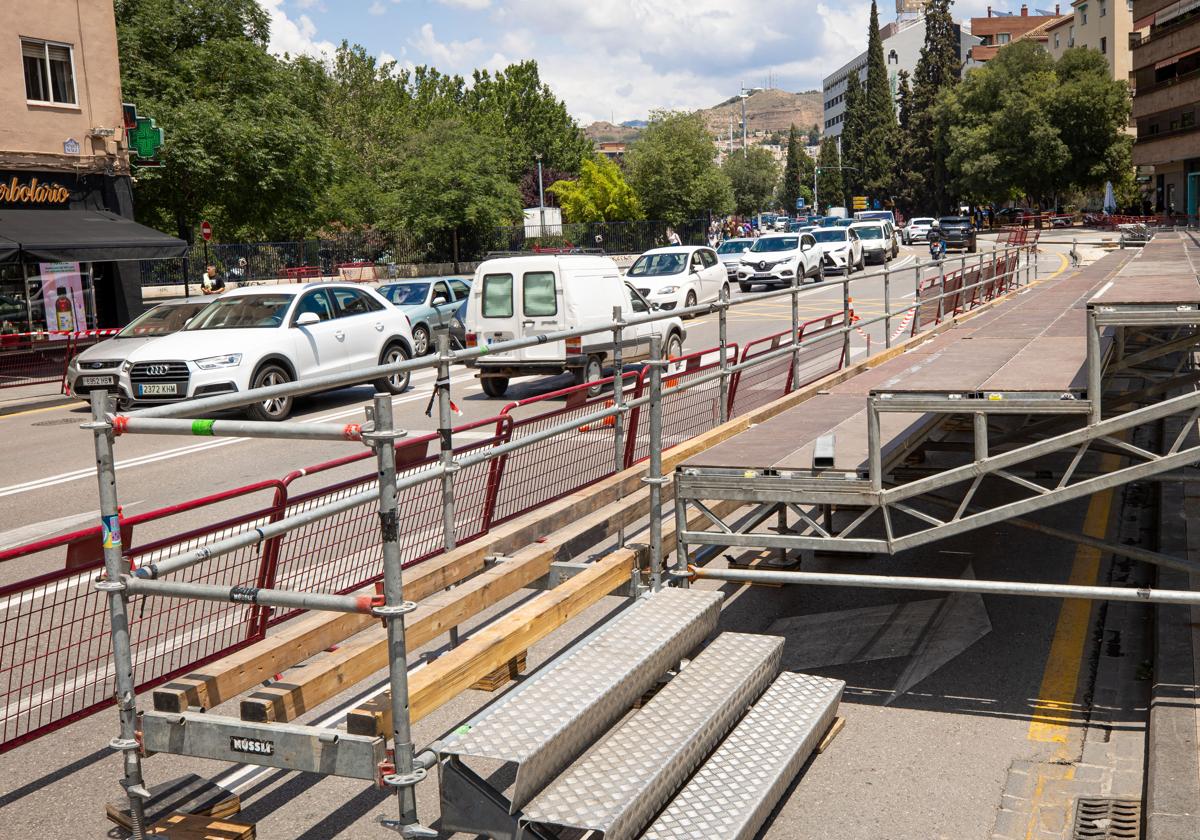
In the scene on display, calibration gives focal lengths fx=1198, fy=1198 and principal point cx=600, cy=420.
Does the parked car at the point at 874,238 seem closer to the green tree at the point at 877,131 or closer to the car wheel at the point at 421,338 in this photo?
the car wheel at the point at 421,338

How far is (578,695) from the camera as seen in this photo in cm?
475

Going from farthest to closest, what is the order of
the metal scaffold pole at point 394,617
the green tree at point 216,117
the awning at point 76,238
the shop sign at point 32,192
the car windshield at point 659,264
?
the green tree at point 216,117 → the car windshield at point 659,264 → the shop sign at point 32,192 → the awning at point 76,238 → the metal scaffold pole at point 394,617

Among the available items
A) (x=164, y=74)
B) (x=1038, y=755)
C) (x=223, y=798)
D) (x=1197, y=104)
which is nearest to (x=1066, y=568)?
(x=1038, y=755)

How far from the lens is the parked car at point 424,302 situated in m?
23.7

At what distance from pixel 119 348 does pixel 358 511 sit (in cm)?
1158

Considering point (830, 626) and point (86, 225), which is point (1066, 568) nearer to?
point (830, 626)

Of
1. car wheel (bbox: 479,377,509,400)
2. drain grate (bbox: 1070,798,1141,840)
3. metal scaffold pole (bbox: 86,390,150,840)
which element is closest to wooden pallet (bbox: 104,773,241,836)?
metal scaffold pole (bbox: 86,390,150,840)

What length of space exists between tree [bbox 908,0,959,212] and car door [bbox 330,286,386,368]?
9912 cm

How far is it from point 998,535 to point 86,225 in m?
23.4

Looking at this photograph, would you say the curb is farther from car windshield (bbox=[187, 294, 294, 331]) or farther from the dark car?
the dark car

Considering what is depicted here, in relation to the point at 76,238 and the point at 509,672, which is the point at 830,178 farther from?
the point at 509,672

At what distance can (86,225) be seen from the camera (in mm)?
26734

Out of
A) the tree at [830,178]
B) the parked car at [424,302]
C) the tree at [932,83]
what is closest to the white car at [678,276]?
the parked car at [424,302]

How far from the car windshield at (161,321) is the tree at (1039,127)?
232ft
